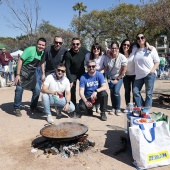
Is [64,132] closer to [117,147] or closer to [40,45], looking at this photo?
[117,147]

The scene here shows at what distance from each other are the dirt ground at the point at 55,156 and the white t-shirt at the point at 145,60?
1.29m

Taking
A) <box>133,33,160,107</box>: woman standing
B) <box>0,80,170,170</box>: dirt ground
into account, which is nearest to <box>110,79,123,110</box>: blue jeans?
<box>0,80,170,170</box>: dirt ground

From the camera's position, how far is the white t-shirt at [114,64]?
544 centimetres

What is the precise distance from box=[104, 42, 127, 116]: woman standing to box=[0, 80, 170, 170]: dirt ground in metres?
0.56

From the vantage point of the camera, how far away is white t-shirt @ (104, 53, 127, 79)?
17.8 feet

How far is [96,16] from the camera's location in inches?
1125

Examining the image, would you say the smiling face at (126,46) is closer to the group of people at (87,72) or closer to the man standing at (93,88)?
the group of people at (87,72)

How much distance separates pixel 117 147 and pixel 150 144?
880 mm

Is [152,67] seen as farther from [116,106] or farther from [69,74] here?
[69,74]

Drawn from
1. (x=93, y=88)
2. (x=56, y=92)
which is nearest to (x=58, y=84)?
(x=56, y=92)

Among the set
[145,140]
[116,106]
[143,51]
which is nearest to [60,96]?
[116,106]

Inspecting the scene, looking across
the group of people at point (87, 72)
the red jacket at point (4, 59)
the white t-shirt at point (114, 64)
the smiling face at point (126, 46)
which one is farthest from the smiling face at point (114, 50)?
the red jacket at point (4, 59)

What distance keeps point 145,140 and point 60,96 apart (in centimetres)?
255

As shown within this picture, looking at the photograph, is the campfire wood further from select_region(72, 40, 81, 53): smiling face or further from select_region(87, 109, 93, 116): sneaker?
select_region(72, 40, 81, 53): smiling face
